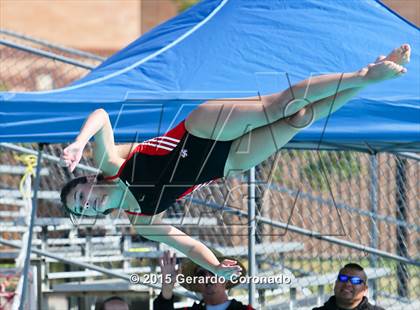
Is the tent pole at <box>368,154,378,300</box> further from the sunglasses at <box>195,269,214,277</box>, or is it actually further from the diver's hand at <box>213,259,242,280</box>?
the diver's hand at <box>213,259,242,280</box>

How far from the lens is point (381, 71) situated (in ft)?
13.6

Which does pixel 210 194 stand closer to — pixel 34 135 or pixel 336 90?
pixel 34 135

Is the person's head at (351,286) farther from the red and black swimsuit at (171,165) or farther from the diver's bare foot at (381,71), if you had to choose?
the diver's bare foot at (381,71)

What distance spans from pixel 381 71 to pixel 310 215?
5.09 metres

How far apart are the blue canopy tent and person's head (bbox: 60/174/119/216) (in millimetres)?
795

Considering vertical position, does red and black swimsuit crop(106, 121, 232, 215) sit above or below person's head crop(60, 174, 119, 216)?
above

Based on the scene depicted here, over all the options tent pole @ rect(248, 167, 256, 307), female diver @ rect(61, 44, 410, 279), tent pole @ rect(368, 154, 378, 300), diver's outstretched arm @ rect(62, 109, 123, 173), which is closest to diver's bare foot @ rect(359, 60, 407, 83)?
female diver @ rect(61, 44, 410, 279)

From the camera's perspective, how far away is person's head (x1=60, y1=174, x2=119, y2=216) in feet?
14.8

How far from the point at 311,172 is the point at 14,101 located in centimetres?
500

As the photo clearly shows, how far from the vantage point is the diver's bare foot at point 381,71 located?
4.14m

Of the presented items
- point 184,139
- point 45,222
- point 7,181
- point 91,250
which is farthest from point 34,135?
point 7,181

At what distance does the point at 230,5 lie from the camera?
6.48m

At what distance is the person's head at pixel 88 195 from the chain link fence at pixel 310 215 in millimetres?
3352

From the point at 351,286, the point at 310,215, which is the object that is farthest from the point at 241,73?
the point at 310,215
